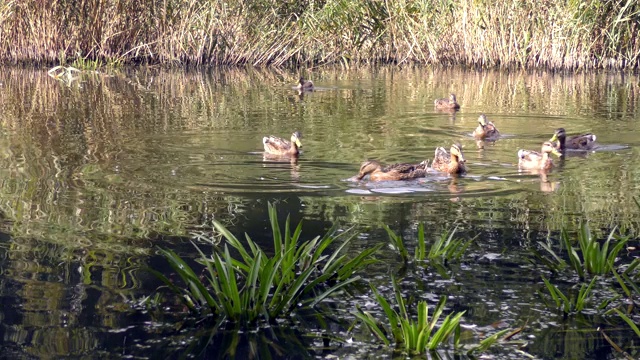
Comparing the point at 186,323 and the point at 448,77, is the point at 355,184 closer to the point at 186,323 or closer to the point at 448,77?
the point at 186,323

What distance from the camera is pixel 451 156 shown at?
10.0 m

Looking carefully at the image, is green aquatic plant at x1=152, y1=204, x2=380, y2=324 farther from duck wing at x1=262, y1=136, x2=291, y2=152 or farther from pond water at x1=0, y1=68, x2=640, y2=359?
duck wing at x1=262, y1=136, x2=291, y2=152

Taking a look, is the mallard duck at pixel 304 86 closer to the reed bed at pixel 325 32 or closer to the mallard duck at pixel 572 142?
the reed bed at pixel 325 32

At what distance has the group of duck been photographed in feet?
30.6

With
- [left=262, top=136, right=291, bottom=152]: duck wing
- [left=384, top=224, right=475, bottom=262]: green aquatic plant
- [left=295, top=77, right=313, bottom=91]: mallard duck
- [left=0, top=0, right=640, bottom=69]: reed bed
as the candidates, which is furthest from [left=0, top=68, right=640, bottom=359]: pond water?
[left=0, top=0, right=640, bottom=69]: reed bed

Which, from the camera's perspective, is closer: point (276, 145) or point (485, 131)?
point (276, 145)

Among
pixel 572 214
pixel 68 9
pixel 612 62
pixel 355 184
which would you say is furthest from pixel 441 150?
pixel 68 9

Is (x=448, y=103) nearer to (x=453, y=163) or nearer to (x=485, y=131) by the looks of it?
(x=485, y=131)

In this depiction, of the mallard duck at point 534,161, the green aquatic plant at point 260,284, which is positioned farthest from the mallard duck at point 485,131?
the green aquatic plant at point 260,284

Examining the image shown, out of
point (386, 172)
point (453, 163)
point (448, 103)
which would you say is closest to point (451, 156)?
point (453, 163)

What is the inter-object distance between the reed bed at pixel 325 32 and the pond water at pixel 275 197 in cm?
427

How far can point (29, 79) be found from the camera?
19875 mm

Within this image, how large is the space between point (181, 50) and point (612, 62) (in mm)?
9618

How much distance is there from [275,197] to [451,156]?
7.68 ft
